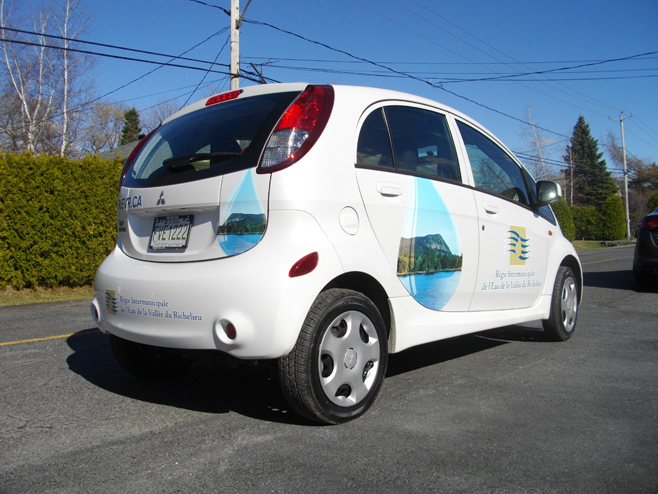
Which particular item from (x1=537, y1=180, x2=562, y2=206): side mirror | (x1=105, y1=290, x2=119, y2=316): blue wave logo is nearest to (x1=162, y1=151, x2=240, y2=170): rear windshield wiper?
(x1=105, y1=290, x2=119, y2=316): blue wave logo

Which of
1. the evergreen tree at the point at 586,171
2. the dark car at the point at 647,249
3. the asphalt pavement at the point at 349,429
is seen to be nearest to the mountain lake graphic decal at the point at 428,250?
the asphalt pavement at the point at 349,429

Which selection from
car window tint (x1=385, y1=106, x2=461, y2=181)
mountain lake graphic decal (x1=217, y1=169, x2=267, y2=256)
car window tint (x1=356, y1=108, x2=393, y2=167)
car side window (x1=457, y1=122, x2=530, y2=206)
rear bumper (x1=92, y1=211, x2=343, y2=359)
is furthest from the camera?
car side window (x1=457, y1=122, x2=530, y2=206)

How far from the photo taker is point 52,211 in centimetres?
946

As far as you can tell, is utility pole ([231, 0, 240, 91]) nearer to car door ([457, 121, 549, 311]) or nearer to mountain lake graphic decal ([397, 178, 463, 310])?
car door ([457, 121, 549, 311])

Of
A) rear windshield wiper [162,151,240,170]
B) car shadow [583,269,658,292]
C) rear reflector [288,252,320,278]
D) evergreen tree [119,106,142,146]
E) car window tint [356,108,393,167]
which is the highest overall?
evergreen tree [119,106,142,146]

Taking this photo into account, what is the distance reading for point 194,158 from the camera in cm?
300

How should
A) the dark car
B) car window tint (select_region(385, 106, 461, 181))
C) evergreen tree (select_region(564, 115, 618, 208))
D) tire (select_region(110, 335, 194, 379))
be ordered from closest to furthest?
car window tint (select_region(385, 106, 461, 181)), tire (select_region(110, 335, 194, 379)), the dark car, evergreen tree (select_region(564, 115, 618, 208))

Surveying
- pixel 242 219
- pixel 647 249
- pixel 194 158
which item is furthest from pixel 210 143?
pixel 647 249

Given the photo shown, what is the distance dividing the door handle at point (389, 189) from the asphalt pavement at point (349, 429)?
46.6 inches

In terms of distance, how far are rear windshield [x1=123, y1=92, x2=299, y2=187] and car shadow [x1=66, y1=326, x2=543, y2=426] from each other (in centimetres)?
105

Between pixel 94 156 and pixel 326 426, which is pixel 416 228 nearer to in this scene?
pixel 326 426

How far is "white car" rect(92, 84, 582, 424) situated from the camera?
264cm

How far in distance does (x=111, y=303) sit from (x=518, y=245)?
3026 mm

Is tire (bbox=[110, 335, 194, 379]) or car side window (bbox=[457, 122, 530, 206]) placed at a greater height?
car side window (bbox=[457, 122, 530, 206])
